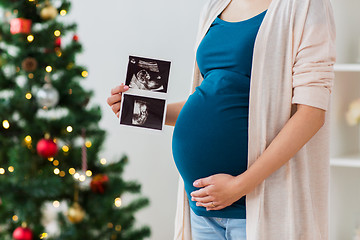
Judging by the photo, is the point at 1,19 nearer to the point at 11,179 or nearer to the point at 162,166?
the point at 11,179

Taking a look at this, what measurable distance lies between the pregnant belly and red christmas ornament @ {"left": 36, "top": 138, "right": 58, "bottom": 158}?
40cm

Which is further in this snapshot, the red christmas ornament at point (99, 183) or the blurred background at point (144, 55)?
the blurred background at point (144, 55)

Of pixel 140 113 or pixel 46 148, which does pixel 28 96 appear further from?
pixel 140 113

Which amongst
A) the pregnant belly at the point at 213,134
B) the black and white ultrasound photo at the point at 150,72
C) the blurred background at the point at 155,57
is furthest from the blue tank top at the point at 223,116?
the blurred background at the point at 155,57

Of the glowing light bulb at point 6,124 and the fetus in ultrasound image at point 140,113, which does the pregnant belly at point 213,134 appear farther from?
the glowing light bulb at point 6,124

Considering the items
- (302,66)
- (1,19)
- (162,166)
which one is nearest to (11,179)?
(1,19)

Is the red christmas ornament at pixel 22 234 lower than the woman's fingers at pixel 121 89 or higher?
lower

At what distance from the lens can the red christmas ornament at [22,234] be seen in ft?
3.03

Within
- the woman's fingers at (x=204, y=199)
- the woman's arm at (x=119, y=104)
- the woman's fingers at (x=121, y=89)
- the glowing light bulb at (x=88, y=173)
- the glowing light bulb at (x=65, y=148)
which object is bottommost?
the woman's fingers at (x=204, y=199)

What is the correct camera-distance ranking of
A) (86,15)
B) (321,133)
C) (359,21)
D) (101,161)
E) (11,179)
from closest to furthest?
(11,179)
(101,161)
(321,133)
(359,21)
(86,15)

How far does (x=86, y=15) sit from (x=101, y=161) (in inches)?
55.7

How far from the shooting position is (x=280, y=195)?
1114mm

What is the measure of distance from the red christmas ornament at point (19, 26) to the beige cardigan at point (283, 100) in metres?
0.54

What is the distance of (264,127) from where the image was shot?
111cm
